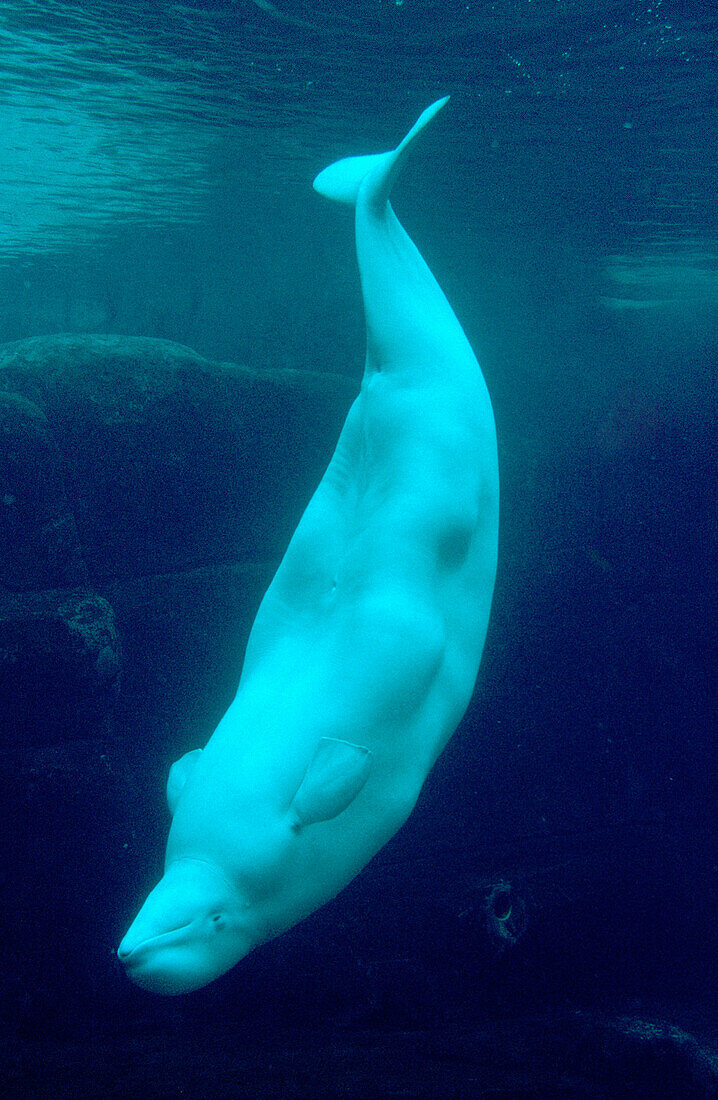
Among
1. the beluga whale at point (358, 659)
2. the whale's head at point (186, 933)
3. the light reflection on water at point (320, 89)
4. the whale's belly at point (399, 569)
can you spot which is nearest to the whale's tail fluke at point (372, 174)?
the beluga whale at point (358, 659)

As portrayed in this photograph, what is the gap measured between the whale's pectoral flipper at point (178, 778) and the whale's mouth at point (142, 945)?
0.69 meters

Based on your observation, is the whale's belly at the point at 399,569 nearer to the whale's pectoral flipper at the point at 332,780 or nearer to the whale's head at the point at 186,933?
the whale's pectoral flipper at the point at 332,780

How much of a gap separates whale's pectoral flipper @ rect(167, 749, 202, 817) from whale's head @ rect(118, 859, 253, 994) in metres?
0.42

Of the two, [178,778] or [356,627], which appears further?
[178,778]

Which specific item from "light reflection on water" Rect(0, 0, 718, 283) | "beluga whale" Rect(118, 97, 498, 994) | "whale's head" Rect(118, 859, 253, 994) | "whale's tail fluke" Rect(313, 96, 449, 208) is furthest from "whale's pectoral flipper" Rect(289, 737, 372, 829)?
"light reflection on water" Rect(0, 0, 718, 283)

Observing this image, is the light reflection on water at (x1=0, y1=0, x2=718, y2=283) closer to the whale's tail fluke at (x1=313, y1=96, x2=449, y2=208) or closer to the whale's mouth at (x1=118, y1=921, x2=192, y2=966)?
the whale's tail fluke at (x1=313, y1=96, x2=449, y2=208)

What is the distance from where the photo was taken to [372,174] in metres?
4.55

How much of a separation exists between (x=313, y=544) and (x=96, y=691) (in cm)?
338

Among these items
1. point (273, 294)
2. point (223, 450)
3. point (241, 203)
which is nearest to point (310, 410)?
point (223, 450)

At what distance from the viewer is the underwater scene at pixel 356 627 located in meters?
3.72

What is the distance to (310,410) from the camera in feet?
32.5

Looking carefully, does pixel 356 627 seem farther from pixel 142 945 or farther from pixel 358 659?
pixel 142 945

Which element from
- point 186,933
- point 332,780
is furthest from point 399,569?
point 186,933

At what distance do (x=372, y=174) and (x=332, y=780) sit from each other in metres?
3.95
